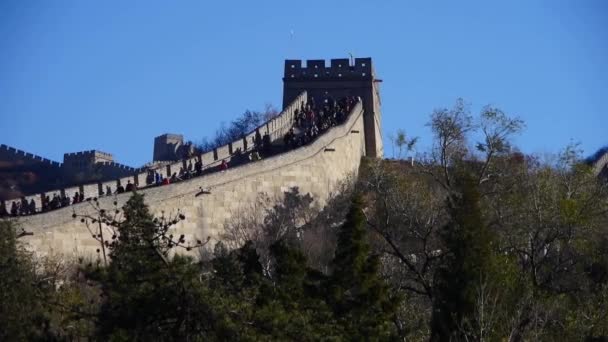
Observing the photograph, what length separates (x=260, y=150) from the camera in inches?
2057

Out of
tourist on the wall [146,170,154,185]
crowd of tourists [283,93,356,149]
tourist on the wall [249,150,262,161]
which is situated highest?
crowd of tourists [283,93,356,149]

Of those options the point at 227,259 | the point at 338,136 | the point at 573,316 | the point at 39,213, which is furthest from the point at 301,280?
the point at 338,136

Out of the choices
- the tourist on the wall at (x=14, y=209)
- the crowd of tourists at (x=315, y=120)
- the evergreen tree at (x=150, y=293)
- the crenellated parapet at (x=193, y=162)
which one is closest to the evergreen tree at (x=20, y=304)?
the evergreen tree at (x=150, y=293)

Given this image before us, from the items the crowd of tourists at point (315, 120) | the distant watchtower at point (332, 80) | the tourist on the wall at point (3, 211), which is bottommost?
the tourist on the wall at point (3, 211)

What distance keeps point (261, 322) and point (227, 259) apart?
86.0 inches

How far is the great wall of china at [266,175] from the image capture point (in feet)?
133

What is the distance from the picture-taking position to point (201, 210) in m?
46.0

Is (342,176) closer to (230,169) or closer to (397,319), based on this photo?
(230,169)

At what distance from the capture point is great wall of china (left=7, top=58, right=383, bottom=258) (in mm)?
40562

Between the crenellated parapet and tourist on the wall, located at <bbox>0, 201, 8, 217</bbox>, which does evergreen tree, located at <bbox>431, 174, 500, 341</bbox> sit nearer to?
tourist on the wall, located at <bbox>0, 201, 8, 217</bbox>

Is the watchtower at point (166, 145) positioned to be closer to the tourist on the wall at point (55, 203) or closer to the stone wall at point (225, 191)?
the stone wall at point (225, 191)

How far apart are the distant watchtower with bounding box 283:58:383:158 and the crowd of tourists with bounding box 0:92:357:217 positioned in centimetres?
45

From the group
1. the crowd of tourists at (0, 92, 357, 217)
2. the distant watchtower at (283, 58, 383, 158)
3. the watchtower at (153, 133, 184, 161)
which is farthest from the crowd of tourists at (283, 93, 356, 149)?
the watchtower at (153, 133, 184, 161)

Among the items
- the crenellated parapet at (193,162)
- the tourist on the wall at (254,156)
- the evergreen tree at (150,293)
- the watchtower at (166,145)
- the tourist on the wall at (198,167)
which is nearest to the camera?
the evergreen tree at (150,293)
